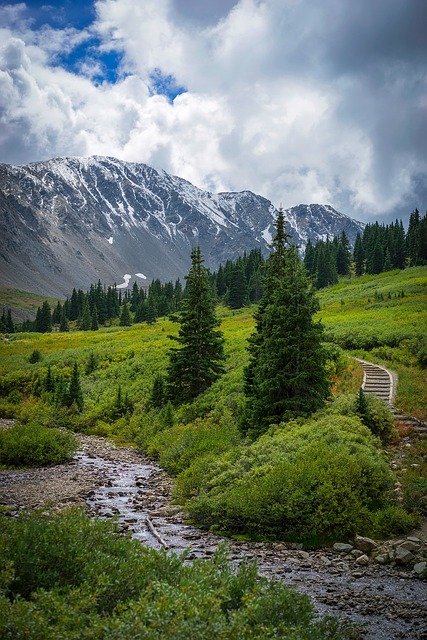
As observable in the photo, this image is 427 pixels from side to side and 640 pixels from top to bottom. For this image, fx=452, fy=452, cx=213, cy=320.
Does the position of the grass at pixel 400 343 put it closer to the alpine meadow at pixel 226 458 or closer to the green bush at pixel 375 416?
the alpine meadow at pixel 226 458

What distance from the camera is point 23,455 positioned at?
2323 cm

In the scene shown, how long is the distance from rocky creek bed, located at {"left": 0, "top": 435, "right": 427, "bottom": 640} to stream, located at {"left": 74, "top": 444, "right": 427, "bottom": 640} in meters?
0.02

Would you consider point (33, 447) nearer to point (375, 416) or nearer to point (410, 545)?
point (375, 416)

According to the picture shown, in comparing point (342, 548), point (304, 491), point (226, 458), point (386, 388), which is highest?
point (386, 388)

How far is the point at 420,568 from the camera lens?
9992 mm

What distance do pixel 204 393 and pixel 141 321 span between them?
96.2 meters

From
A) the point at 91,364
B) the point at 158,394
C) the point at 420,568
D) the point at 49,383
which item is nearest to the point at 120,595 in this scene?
the point at 420,568

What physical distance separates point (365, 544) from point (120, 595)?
7178 millimetres

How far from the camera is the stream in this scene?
8281 mm

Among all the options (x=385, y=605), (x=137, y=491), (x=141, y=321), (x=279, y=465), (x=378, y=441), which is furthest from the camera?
(x=141, y=321)

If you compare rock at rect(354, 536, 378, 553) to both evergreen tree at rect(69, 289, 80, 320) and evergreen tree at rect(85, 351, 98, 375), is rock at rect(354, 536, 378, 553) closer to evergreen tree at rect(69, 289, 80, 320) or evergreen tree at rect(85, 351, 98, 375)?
evergreen tree at rect(85, 351, 98, 375)

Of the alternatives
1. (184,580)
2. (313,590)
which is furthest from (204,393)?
(184,580)

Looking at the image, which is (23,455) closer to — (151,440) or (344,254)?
(151,440)

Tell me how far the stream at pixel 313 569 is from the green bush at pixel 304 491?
66 cm
